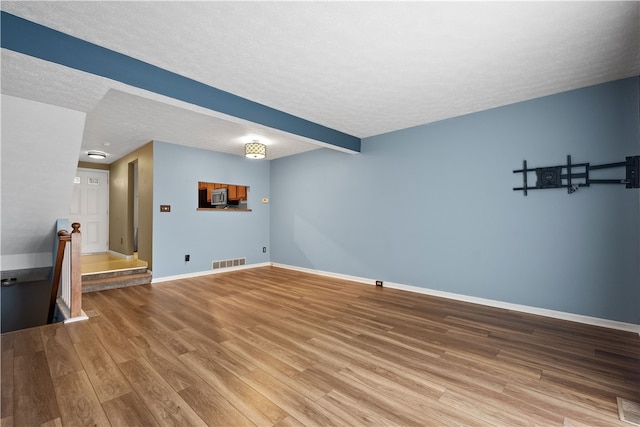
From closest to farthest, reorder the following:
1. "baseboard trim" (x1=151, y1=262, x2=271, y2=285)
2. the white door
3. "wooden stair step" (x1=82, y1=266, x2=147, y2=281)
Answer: "wooden stair step" (x1=82, y1=266, x2=147, y2=281) → "baseboard trim" (x1=151, y1=262, x2=271, y2=285) → the white door

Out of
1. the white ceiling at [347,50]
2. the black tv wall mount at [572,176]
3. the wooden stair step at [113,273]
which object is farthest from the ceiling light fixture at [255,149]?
the black tv wall mount at [572,176]

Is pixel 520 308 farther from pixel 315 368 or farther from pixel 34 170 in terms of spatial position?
pixel 34 170

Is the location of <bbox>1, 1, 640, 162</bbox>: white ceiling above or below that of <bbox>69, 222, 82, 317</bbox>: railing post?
above

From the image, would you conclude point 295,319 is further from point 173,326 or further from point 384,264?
point 384,264

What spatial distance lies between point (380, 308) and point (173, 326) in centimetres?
240

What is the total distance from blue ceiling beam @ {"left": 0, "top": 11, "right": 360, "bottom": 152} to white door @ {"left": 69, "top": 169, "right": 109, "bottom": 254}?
19.4 feet

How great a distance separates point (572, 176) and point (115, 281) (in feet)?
21.1

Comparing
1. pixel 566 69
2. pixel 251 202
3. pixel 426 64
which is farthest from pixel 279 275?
pixel 566 69

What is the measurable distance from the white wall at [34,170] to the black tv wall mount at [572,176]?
5171 mm

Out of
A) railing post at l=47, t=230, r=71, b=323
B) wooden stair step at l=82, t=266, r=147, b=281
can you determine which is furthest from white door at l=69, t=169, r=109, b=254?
railing post at l=47, t=230, r=71, b=323

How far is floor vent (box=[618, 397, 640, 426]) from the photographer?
1.63 metres

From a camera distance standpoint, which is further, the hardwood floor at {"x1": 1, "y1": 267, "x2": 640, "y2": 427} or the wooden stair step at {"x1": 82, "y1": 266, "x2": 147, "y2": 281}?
the wooden stair step at {"x1": 82, "y1": 266, "x2": 147, "y2": 281}

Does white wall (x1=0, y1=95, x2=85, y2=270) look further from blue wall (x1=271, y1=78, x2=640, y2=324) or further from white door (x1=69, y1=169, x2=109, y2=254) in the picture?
blue wall (x1=271, y1=78, x2=640, y2=324)

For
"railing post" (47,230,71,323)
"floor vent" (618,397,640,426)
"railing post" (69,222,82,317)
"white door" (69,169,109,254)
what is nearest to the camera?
"floor vent" (618,397,640,426)
